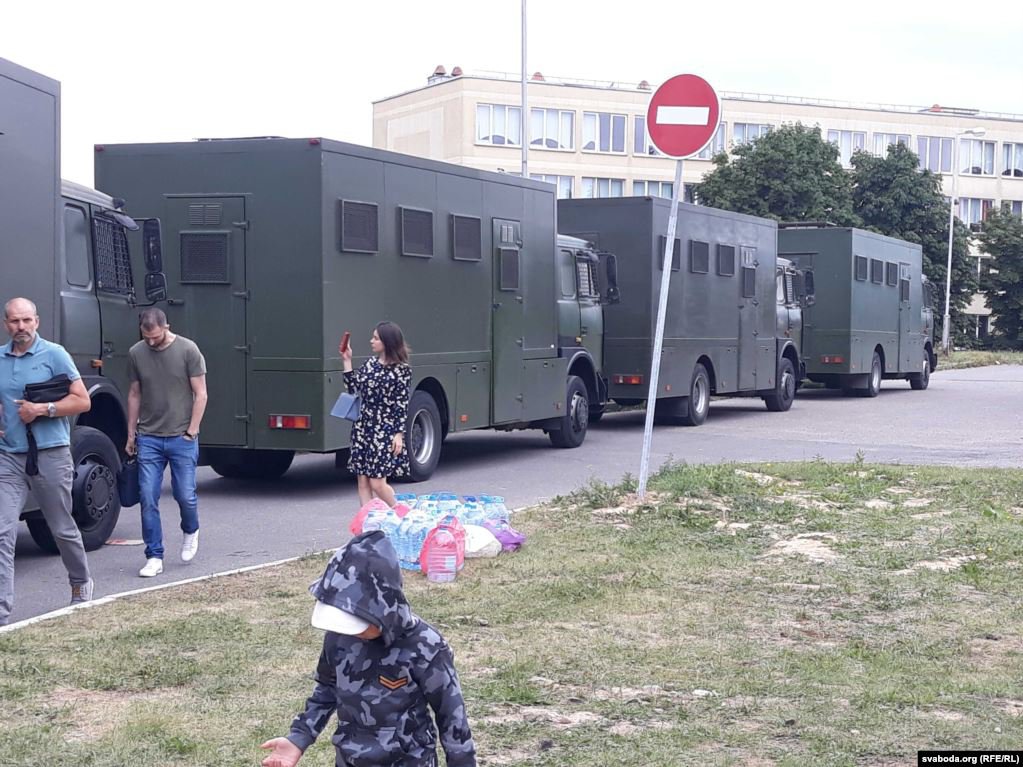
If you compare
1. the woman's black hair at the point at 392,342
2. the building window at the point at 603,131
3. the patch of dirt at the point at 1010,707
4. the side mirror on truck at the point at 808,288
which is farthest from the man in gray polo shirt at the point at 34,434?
the building window at the point at 603,131

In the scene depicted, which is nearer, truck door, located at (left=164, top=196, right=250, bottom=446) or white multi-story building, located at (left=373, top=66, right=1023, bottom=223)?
truck door, located at (left=164, top=196, right=250, bottom=446)

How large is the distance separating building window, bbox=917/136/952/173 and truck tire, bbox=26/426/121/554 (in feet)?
271

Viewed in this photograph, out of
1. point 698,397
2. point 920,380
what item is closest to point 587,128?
point 920,380

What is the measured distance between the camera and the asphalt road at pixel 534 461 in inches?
386

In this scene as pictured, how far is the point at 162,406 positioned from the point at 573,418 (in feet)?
29.9

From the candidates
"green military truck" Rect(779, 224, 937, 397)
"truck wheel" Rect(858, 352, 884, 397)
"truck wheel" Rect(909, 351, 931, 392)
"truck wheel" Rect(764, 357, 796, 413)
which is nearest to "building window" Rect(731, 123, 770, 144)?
"truck wheel" Rect(909, 351, 931, 392)

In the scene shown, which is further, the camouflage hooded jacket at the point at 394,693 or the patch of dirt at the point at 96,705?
the patch of dirt at the point at 96,705

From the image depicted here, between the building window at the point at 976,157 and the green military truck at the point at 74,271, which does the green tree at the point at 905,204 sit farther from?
the green military truck at the point at 74,271

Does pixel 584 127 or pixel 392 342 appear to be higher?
pixel 584 127

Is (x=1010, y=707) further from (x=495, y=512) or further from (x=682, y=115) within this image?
(x=682, y=115)

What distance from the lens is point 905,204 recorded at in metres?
63.2

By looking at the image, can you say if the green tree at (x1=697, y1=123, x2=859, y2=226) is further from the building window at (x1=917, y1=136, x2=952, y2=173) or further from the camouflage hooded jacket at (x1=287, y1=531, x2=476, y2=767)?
the camouflage hooded jacket at (x1=287, y1=531, x2=476, y2=767)

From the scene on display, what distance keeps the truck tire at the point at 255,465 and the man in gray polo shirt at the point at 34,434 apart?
254 inches

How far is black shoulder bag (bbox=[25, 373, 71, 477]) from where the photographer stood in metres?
7.68
